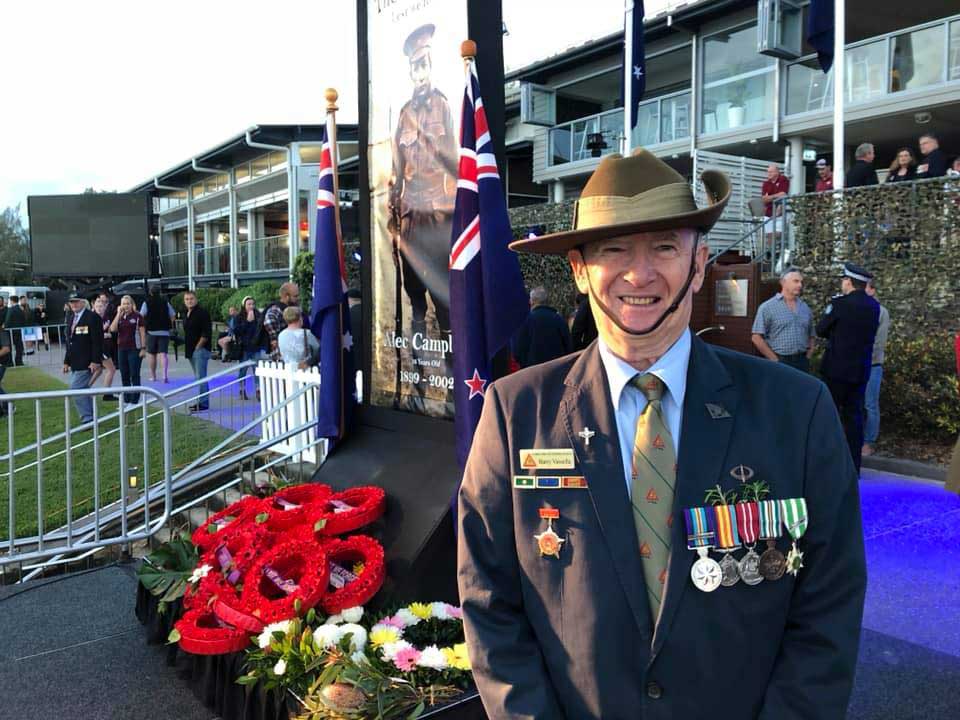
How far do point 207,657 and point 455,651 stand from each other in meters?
1.20

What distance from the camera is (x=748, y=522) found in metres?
1.52

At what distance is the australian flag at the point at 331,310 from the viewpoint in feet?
15.6

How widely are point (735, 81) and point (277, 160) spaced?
58.4 feet

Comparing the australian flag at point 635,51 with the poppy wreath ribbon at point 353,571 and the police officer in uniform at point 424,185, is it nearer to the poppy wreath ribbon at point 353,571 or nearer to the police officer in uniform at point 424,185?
the police officer in uniform at point 424,185

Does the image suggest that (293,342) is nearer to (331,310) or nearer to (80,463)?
(80,463)

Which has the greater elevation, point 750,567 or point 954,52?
point 954,52

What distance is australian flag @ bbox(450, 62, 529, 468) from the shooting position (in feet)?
12.6

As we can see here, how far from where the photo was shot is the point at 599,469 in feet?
5.23

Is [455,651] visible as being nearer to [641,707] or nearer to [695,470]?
[641,707]

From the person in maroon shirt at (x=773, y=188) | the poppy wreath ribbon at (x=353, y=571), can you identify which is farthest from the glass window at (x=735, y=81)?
the poppy wreath ribbon at (x=353, y=571)

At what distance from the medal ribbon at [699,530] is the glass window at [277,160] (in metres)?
28.8

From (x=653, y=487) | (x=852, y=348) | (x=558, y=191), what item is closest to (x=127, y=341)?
(x=852, y=348)

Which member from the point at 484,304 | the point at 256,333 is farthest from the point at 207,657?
the point at 256,333

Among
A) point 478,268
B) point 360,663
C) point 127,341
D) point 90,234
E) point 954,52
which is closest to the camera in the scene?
point 360,663
